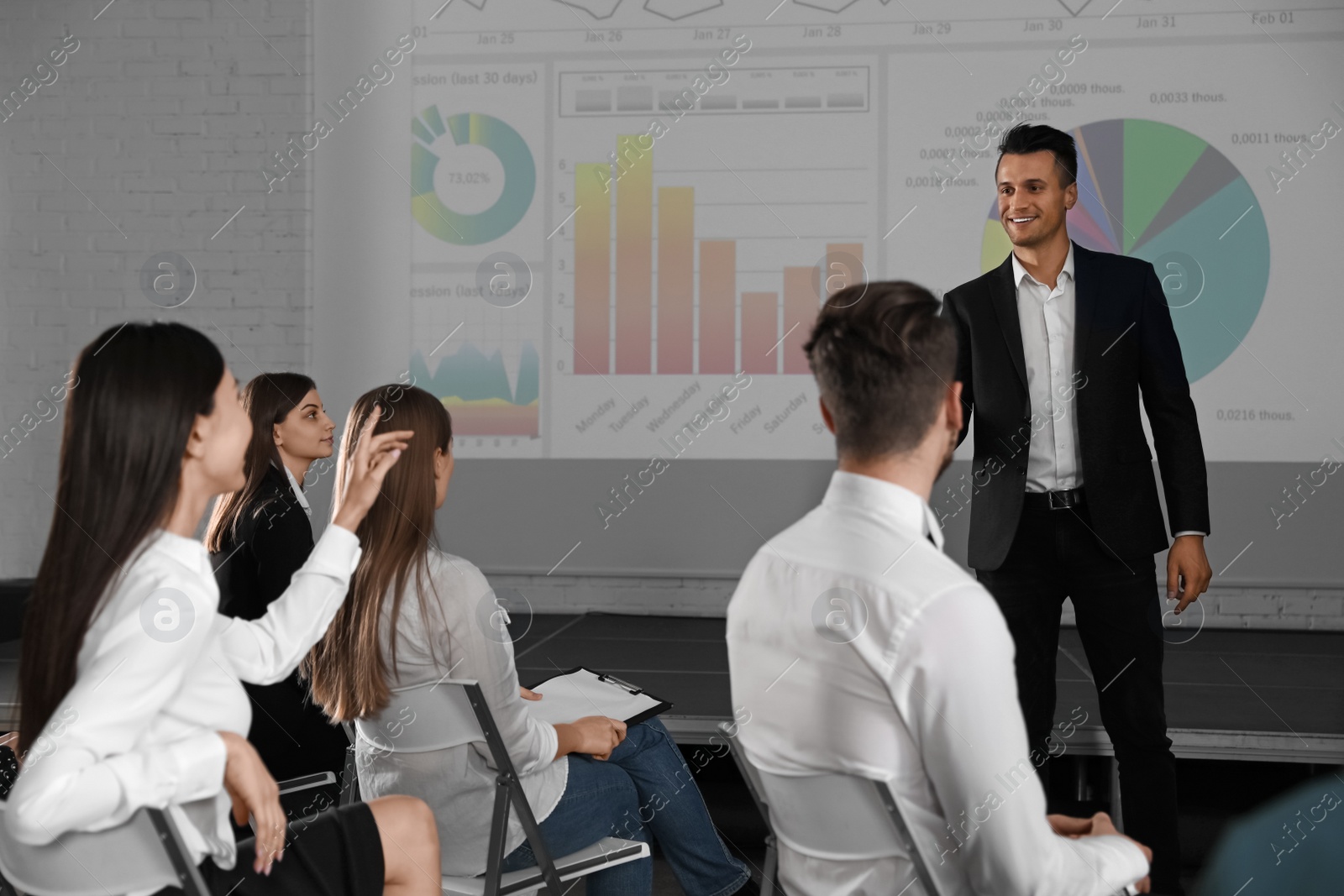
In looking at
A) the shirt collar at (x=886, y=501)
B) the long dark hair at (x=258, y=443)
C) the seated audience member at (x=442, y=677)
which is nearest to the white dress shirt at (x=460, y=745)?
the seated audience member at (x=442, y=677)

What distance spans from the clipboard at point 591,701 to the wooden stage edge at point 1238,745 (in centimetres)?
68

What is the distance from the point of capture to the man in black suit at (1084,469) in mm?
2221

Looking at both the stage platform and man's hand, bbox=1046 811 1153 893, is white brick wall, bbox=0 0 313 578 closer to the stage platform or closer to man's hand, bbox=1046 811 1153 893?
the stage platform

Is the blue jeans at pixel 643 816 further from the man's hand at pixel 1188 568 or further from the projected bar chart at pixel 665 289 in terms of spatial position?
the projected bar chart at pixel 665 289

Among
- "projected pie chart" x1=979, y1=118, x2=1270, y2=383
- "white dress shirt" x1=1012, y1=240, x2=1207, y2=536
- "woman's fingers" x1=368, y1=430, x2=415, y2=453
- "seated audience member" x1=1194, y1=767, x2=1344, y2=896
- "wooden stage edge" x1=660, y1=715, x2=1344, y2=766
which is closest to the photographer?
"seated audience member" x1=1194, y1=767, x2=1344, y2=896

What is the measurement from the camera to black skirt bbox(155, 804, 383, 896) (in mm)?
1381

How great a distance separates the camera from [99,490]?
1.26 meters

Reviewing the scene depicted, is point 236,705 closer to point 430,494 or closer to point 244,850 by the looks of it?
point 244,850

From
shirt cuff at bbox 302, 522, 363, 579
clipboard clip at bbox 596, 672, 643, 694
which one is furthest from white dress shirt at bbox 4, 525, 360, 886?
clipboard clip at bbox 596, 672, 643, 694

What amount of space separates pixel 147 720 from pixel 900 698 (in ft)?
2.54

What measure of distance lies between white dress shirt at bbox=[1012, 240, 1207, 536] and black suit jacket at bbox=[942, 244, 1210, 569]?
0.01 meters

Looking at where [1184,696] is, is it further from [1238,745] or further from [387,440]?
[387,440]

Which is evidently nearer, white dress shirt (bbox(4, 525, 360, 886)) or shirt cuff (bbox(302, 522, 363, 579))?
white dress shirt (bbox(4, 525, 360, 886))

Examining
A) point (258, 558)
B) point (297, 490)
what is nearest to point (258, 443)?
point (297, 490)
